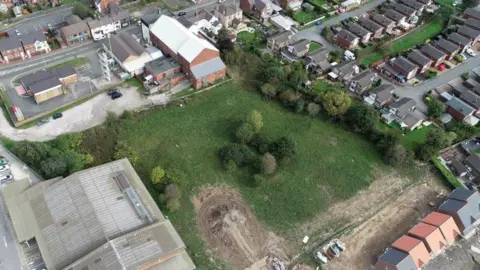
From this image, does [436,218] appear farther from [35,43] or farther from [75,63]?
[35,43]

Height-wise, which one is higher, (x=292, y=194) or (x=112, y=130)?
(x=112, y=130)

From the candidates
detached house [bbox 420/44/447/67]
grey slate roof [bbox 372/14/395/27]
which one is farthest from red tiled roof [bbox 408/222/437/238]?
grey slate roof [bbox 372/14/395/27]

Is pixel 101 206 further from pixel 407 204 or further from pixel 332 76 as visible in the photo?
pixel 332 76

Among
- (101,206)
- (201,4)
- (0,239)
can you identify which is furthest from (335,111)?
(0,239)

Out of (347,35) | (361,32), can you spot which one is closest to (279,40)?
(347,35)

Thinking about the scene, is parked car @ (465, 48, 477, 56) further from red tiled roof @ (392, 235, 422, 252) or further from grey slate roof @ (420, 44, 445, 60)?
red tiled roof @ (392, 235, 422, 252)

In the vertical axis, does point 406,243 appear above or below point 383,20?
below

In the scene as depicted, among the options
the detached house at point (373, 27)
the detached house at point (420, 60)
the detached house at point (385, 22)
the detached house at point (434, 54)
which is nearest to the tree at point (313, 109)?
the detached house at point (420, 60)
